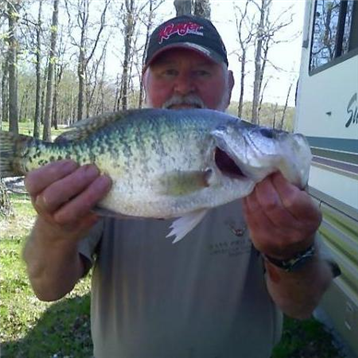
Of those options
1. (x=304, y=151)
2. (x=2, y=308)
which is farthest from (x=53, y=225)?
(x=2, y=308)

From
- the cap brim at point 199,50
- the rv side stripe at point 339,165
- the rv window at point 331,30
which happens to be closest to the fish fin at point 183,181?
the cap brim at point 199,50

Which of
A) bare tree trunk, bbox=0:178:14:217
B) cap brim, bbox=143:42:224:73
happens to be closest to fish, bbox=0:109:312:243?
cap brim, bbox=143:42:224:73

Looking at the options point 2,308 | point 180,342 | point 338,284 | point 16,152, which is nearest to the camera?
point 16,152

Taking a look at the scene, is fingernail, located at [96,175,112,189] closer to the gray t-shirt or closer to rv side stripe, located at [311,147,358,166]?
the gray t-shirt

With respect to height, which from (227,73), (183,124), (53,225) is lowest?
(53,225)

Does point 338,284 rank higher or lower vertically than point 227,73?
lower

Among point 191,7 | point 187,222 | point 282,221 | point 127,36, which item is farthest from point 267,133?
point 127,36

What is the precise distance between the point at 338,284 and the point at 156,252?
7.08ft

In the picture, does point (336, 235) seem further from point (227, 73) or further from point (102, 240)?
point (102, 240)

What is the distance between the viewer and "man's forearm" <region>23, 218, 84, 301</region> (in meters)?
1.84

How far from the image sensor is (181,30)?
242 cm

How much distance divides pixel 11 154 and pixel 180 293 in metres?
0.86

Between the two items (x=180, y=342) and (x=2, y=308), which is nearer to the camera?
(x=180, y=342)

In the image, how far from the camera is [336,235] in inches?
157
